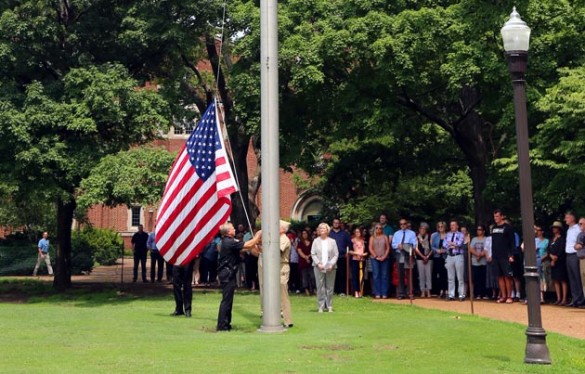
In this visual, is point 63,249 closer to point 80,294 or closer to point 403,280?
point 80,294

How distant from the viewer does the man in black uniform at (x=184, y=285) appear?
16.2m

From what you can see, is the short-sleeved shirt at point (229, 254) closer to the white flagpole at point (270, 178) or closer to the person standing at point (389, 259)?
the white flagpole at point (270, 178)

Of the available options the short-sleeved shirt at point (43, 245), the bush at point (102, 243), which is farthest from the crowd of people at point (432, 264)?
the bush at point (102, 243)

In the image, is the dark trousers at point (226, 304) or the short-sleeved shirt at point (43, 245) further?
the short-sleeved shirt at point (43, 245)

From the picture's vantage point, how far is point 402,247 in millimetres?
20859

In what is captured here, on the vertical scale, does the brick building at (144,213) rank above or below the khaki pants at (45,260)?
above

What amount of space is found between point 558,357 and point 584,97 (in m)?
8.50

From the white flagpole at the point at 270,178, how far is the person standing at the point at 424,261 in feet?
25.5

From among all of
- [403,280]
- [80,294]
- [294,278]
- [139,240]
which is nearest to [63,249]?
[80,294]

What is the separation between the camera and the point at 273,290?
A: 13742 millimetres

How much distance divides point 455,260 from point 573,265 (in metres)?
3.10

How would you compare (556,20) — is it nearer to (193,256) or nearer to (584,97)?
(584,97)

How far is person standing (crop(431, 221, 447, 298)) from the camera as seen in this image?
20.9 meters

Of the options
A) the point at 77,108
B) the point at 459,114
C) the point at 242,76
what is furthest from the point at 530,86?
the point at 77,108
